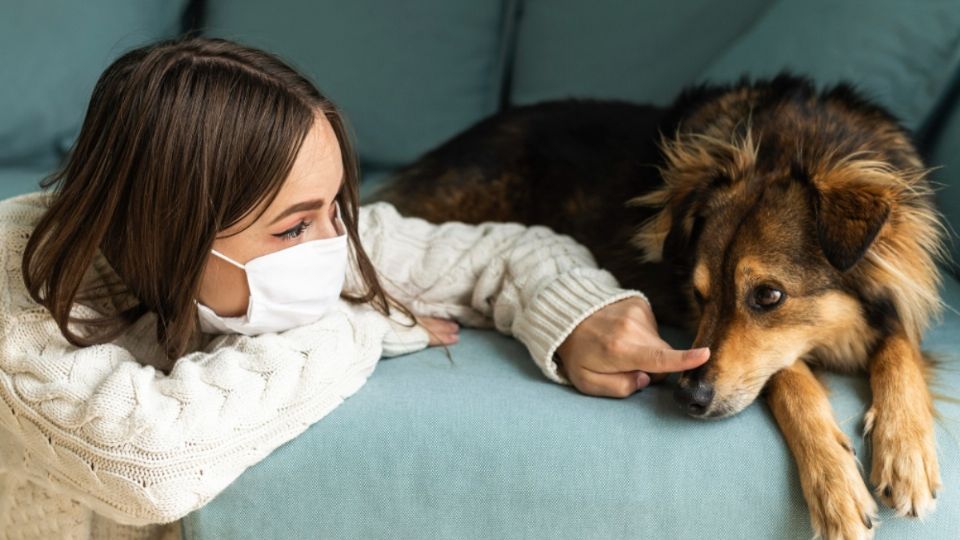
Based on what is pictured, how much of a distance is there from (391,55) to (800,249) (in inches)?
65.2

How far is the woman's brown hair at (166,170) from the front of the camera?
1.45m

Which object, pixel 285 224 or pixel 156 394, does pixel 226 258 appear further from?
pixel 156 394

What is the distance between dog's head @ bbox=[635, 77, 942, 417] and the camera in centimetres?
159

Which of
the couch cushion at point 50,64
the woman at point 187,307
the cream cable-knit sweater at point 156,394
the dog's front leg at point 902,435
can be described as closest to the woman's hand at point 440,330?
the cream cable-knit sweater at point 156,394

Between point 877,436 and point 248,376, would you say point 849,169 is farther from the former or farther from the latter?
point 248,376

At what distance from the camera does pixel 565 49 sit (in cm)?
292

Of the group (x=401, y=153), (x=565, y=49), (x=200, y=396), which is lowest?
(x=401, y=153)

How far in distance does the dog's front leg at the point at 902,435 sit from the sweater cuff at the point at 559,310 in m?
0.45

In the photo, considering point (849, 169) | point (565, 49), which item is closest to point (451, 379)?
point (849, 169)

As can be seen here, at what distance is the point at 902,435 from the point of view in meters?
1.46

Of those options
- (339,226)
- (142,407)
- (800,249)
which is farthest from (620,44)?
(142,407)

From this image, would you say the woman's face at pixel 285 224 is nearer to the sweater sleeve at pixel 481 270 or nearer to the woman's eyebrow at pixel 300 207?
the woman's eyebrow at pixel 300 207

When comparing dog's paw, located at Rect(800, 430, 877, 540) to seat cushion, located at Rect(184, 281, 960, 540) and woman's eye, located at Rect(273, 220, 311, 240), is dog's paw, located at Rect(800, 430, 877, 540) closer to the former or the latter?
seat cushion, located at Rect(184, 281, 960, 540)

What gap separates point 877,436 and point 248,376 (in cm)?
102
